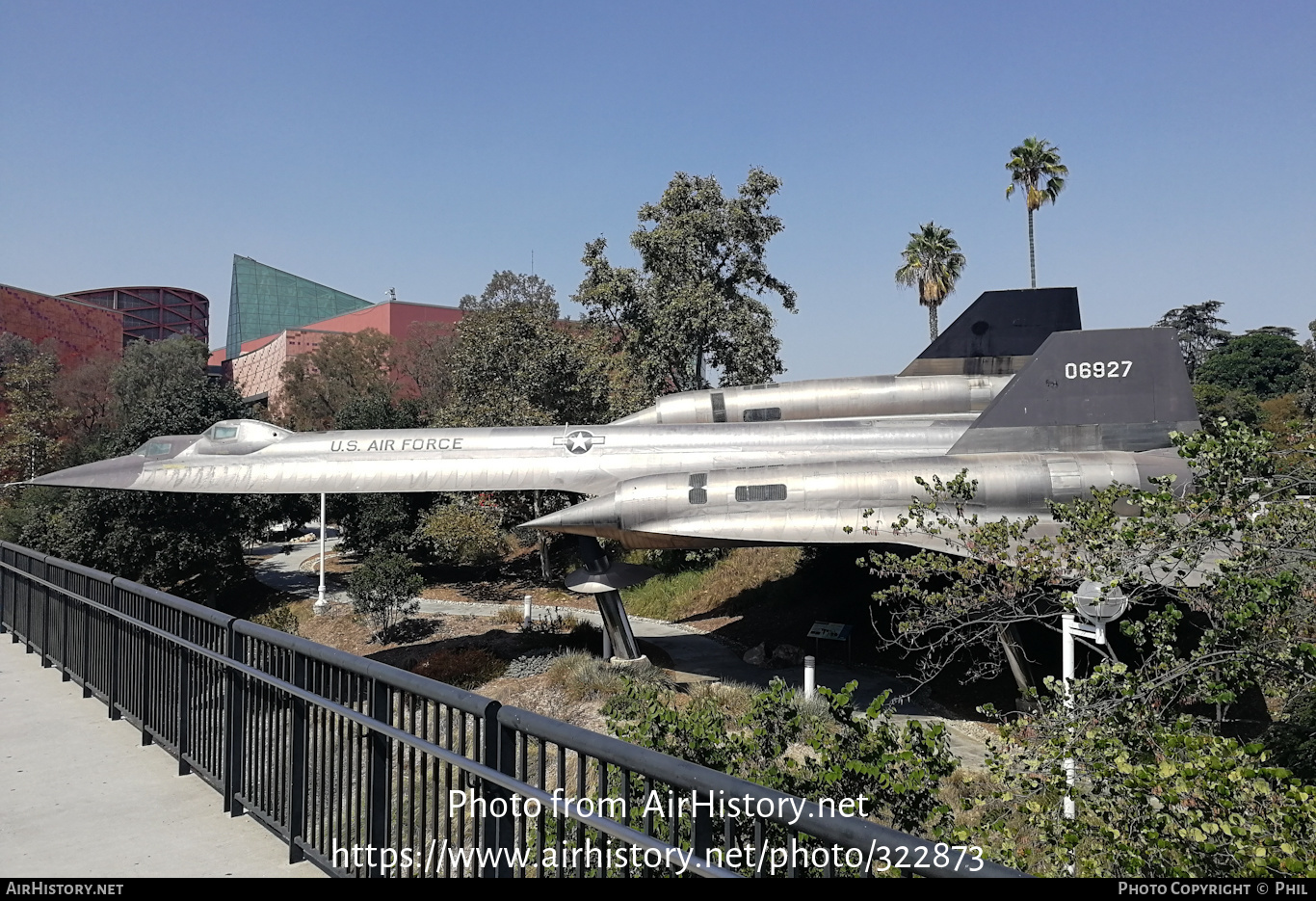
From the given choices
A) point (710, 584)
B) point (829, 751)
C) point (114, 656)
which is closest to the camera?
point (829, 751)

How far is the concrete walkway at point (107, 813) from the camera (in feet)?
17.0

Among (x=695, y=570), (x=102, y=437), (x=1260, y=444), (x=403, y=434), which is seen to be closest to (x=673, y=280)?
(x=695, y=570)

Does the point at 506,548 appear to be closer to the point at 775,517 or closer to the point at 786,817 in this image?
the point at 775,517

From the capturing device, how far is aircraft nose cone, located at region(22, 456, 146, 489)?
17.6 m

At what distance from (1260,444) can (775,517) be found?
371 inches

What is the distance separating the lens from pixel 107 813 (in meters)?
5.95

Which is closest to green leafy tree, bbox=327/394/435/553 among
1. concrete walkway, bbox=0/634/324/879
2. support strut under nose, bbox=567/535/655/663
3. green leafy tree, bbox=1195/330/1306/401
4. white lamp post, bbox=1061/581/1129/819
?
support strut under nose, bbox=567/535/655/663

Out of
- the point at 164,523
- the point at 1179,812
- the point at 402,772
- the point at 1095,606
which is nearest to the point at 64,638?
the point at 402,772

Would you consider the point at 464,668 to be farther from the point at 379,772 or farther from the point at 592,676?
the point at 379,772

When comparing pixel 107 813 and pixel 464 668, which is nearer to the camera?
pixel 107 813

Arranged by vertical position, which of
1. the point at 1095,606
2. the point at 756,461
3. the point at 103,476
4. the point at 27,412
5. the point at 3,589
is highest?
the point at 27,412

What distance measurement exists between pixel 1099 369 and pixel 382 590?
2057 cm

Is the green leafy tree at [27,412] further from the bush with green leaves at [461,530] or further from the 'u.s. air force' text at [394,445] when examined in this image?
the 'u.s. air force' text at [394,445]

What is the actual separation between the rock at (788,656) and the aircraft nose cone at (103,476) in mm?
15891
